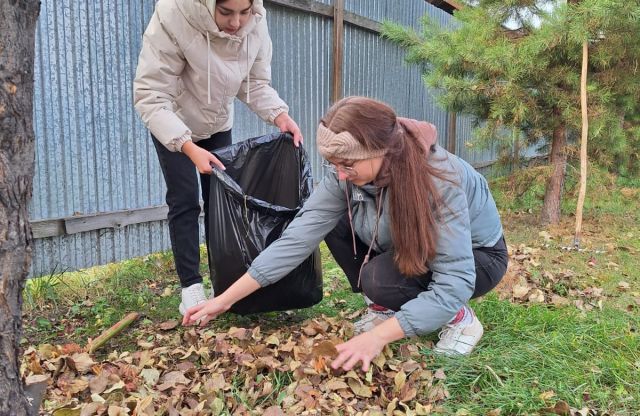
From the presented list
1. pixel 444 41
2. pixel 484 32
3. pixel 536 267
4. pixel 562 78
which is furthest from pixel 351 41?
pixel 536 267

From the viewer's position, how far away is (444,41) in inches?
230

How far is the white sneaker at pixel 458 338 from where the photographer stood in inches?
88.3

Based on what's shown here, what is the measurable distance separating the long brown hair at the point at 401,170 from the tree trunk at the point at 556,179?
166 inches

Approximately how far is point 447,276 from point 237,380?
0.84m

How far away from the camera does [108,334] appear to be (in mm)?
2469

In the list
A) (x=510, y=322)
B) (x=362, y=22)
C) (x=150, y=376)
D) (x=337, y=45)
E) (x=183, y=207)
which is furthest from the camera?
(x=362, y=22)

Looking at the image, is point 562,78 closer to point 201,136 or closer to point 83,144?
point 201,136

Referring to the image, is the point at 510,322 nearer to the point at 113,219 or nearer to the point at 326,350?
the point at 326,350

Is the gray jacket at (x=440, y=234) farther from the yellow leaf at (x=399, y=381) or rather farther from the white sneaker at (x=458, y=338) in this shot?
the white sneaker at (x=458, y=338)

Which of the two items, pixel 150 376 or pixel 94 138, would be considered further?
pixel 94 138

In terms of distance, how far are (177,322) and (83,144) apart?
5.59 feet

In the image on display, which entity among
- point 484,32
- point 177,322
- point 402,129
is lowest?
point 177,322

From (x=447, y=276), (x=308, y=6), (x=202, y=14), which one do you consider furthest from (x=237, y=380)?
(x=308, y=6)

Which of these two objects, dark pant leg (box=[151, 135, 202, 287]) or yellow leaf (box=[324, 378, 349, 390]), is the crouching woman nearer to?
yellow leaf (box=[324, 378, 349, 390])
